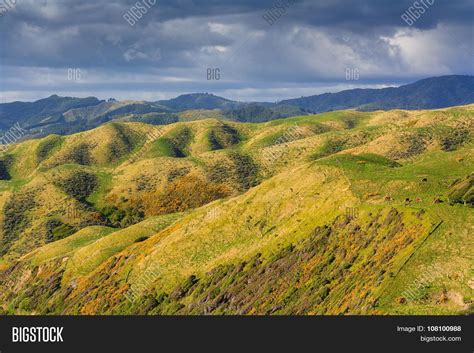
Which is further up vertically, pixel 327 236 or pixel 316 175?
pixel 316 175

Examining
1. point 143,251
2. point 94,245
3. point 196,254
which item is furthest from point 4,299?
point 196,254

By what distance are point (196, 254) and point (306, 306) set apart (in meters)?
36.5

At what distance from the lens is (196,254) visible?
101812mm

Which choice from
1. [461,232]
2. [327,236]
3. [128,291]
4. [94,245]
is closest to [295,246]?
[327,236]

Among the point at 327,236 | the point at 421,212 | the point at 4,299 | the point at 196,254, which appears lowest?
the point at 4,299

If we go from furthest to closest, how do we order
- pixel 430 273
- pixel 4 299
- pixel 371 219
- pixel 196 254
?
1. pixel 4 299
2. pixel 196 254
3. pixel 371 219
4. pixel 430 273

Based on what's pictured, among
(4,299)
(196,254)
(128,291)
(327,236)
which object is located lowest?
(4,299)

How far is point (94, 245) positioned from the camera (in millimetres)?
135375

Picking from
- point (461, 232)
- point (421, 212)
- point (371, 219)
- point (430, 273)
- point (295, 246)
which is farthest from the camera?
point (295, 246)

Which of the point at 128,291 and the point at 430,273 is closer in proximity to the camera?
the point at 430,273
